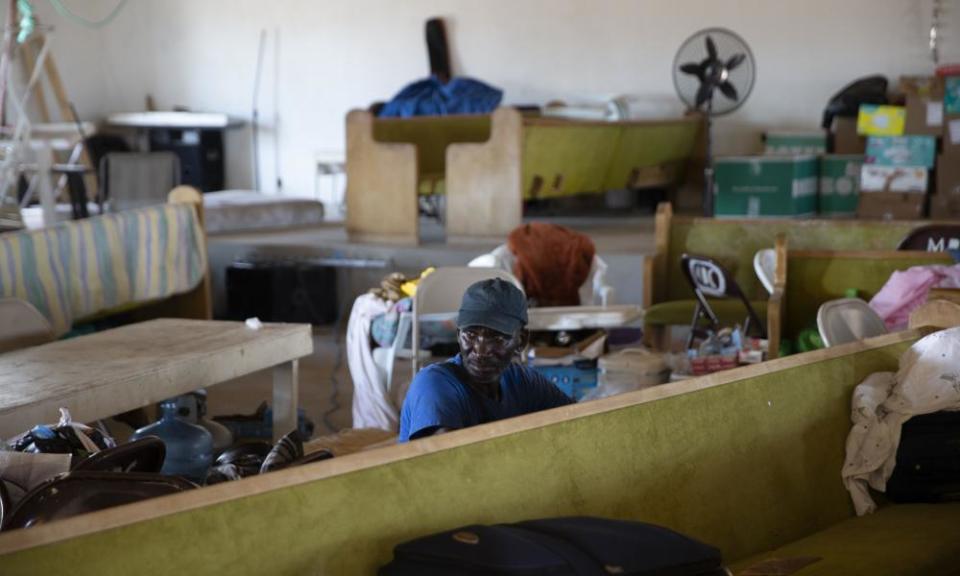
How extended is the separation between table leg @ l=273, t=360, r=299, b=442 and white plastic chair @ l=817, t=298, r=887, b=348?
1874 mm

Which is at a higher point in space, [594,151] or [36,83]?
[36,83]

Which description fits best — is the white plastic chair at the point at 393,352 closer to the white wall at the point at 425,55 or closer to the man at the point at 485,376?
the man at the point at 485,376

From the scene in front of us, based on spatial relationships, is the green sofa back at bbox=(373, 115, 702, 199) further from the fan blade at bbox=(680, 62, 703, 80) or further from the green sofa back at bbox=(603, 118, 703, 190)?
the fan blade at bbox=(680, 62, 703, 80)

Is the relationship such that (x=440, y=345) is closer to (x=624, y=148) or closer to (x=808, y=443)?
(x=808, y=443)

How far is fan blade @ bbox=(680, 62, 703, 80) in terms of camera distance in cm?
1020

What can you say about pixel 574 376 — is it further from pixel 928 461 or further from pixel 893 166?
pixel 893 166

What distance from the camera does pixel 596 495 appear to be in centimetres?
282

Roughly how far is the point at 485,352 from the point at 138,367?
114 centimetres

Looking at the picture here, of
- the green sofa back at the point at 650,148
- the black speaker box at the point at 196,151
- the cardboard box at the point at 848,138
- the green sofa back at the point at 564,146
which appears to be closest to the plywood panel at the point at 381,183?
the green sofa back at the point at 564,146

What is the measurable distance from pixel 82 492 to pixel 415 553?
22.2 inches

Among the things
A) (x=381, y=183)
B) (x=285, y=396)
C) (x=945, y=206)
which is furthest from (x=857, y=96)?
(x=285, y=396)

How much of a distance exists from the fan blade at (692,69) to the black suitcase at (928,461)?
22.4ft

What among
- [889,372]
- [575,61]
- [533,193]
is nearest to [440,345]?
[889,372]

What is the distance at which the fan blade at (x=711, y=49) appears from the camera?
10117mm
